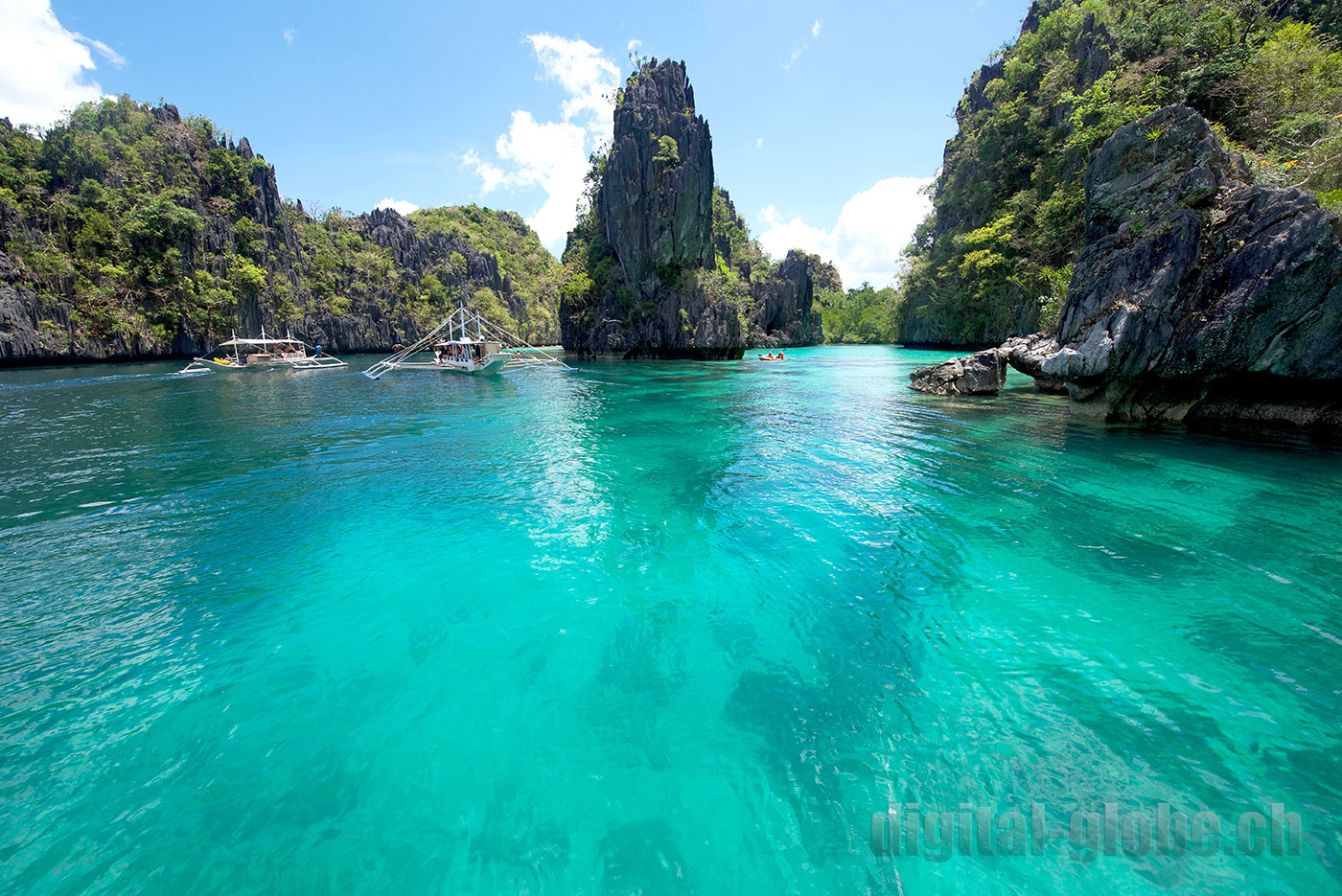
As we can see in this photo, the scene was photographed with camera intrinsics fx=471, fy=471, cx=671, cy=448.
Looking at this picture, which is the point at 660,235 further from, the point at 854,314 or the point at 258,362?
the point at 854,314

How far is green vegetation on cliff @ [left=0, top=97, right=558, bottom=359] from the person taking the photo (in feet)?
154

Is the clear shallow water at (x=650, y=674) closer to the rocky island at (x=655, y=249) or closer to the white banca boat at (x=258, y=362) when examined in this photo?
the white banca boat at (x=258, y=362)

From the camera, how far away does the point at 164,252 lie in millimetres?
53781

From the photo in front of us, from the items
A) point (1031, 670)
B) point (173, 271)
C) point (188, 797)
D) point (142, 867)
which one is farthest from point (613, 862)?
point (173, 271)

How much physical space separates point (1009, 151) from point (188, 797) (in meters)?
60.6

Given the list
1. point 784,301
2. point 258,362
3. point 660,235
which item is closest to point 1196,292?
point 660,235

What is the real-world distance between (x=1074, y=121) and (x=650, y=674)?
3218cm

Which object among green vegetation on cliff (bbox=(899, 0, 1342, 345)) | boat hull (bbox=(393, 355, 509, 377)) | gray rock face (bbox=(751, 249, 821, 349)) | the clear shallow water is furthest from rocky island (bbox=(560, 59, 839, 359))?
the clear shallow water

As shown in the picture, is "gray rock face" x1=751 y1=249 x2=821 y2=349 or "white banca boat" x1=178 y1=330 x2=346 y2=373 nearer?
"white banca boat" x1=178 y1=330 x2=346 y2=373

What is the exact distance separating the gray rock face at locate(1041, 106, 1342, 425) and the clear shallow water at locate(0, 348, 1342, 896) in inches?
119

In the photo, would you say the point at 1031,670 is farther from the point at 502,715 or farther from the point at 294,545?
the point at 294,545

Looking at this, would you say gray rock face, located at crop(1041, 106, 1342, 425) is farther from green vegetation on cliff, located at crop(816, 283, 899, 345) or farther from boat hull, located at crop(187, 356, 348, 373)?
green vegetation on cliff, located at crop(816, 283, 899, 345)

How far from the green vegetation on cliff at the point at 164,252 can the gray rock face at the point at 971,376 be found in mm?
76672

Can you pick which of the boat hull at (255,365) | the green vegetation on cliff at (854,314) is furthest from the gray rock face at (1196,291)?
the green vegetation on cliff at (854,314)
